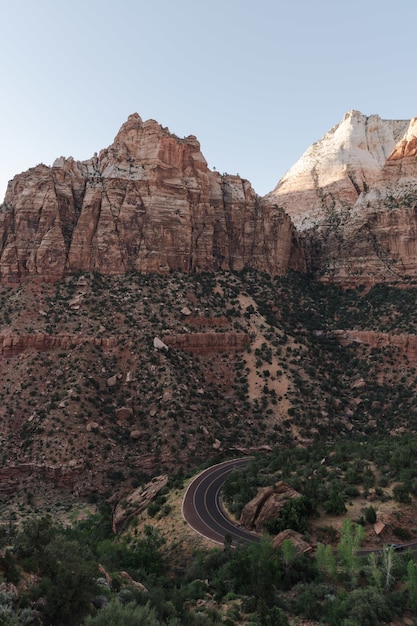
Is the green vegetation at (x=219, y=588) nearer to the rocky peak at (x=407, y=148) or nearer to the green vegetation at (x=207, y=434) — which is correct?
the green vegetation at (x=207, y=434)

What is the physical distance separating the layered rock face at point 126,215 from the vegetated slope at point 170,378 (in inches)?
144

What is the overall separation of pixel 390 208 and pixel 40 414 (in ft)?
244

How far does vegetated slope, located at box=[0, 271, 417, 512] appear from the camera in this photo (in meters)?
47.8

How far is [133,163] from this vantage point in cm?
7700

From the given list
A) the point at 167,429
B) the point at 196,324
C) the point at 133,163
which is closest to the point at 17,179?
the point at 133,163

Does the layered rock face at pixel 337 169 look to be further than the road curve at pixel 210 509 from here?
Yes

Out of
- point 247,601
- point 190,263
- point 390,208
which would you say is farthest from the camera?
point 390,208

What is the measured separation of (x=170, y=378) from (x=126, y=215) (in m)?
30.6

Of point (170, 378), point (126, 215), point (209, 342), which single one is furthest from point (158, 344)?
point (126, 215)

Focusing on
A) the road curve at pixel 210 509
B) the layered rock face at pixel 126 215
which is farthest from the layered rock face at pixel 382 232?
the road curve at pixel 210 509

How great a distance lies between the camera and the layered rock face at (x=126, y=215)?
6950cm

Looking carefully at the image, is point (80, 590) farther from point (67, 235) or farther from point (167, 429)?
point (67, 235)

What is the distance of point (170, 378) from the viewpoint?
2181 inches

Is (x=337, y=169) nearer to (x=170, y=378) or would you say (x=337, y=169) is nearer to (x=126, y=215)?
(x=126, y=215)
